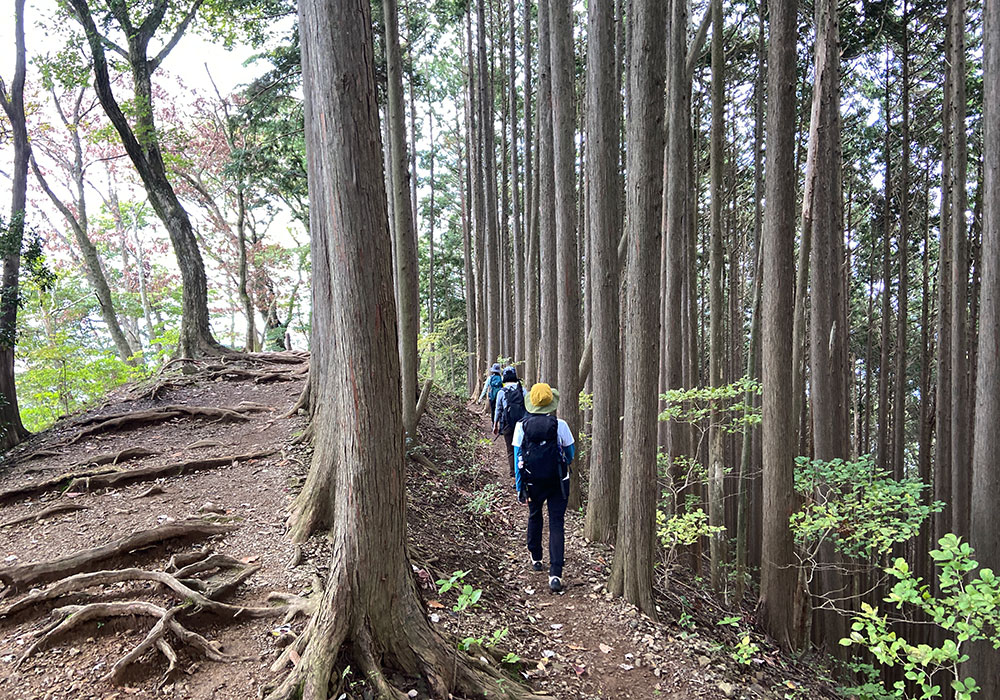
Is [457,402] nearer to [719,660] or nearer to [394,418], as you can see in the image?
[719,660]

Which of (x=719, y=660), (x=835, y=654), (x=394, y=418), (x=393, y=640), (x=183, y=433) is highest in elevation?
(x=394, y=418)

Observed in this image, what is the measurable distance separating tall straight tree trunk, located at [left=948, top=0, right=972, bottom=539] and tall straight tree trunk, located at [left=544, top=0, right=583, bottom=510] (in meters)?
6.05

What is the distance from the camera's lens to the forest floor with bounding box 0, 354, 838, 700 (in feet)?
11.4

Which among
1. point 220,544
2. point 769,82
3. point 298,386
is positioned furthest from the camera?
point 298,386

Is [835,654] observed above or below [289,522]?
below

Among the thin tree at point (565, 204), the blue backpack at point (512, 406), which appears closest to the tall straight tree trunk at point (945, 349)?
the thin tree at point (565, 204)

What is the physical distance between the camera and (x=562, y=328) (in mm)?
7828

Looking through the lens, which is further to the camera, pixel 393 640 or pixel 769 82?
pixel 769 82

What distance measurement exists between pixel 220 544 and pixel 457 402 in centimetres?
1107

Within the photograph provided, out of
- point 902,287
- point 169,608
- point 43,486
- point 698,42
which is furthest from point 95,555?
point 902,287

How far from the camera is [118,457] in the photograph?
6641 mm

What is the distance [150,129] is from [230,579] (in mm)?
9624

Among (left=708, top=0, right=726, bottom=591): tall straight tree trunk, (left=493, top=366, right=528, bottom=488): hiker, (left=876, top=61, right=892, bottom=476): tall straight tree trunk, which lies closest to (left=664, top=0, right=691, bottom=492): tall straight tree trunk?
(left=708, top=0, right=726, bottom=591): tall straight tree trunk

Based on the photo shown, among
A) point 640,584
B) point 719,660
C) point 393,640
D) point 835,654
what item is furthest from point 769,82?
point 835,654
